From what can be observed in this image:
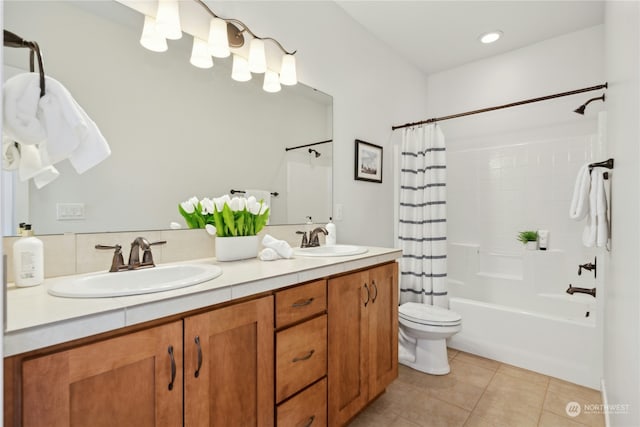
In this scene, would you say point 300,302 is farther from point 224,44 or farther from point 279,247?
point 224,44

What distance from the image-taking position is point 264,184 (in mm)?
1781

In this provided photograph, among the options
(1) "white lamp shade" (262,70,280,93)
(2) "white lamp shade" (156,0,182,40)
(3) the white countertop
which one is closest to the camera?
(3) the white countertop

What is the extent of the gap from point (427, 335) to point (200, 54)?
7.05 feet

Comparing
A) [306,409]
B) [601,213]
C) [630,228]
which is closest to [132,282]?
[306,409]

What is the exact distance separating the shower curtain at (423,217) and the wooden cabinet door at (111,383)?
2.06m

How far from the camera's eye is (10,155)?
2.93 ft

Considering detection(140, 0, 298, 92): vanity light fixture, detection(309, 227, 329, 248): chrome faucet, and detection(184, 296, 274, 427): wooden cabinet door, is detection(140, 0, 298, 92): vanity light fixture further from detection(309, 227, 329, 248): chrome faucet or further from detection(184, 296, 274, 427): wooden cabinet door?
detection(184, 296, 274, 427): wooden cabinet door

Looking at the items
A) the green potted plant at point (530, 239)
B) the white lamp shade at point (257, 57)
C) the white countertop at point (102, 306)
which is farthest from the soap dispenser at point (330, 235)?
the green potted plant at point (530, 239)

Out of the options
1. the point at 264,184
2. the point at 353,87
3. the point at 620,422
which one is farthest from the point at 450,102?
the point at 620,422

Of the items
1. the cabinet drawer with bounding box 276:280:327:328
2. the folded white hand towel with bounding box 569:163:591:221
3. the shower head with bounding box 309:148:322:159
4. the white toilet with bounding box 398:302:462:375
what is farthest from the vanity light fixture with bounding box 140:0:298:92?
the white toilet with bounding box 398:302:462:375

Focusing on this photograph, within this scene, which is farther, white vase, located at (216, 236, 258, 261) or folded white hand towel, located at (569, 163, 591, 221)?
folded white hand towel, located at (569, 163, 591, 221)

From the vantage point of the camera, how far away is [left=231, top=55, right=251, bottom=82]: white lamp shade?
163 centimetres

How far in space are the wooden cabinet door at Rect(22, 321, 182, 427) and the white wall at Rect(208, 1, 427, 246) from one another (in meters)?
1.53

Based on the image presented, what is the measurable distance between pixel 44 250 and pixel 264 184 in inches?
39.3
